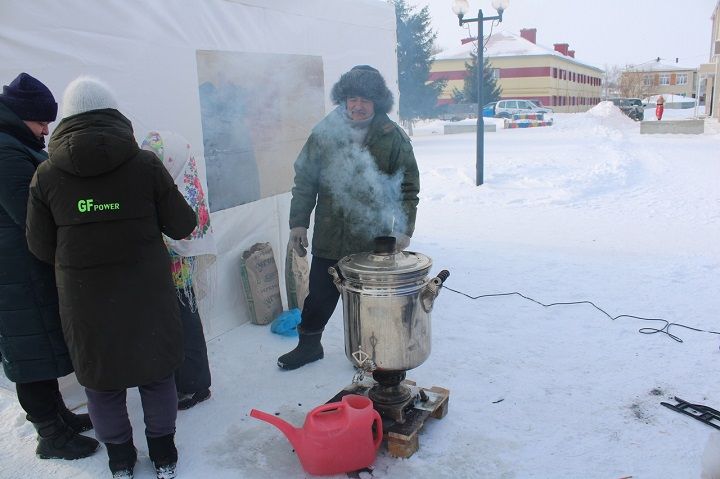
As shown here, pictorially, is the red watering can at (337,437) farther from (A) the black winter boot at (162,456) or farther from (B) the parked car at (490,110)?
(B) the parked car at (490,110)

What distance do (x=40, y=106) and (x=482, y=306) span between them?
140 inches

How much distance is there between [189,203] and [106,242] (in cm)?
96

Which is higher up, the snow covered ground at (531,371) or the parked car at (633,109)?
the parked car at (633,109)

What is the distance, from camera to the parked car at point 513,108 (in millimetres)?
33219

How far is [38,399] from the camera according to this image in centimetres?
278

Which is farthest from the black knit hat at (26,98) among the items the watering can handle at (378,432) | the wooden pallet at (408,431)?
the wooden pallet at (408,431)

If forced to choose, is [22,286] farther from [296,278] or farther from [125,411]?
[296,278]

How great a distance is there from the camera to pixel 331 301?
3.70m

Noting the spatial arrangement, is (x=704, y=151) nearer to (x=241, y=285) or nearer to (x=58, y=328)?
(x=241, y=285)

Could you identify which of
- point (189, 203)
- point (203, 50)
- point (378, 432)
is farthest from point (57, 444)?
point (203, 50)

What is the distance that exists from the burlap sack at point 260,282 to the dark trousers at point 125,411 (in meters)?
1.84

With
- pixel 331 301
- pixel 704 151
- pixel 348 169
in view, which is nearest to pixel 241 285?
pixel 331 301

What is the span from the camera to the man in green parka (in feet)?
11.0

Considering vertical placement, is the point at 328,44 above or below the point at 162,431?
above
